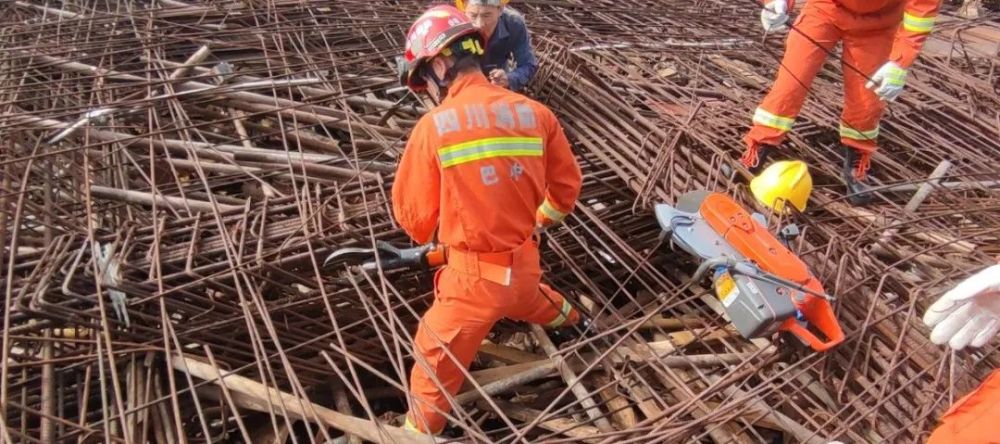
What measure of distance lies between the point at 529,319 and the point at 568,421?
21.8 inches

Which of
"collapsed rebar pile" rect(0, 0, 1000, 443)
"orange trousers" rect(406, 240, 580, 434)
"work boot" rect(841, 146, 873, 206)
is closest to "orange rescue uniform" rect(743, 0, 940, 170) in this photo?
"work boot" rect(841, 146, 873, 206)

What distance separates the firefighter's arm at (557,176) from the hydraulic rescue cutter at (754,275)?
0.69 m

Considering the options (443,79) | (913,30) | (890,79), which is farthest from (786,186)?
(443,79)

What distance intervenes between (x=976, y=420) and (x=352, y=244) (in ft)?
9.46

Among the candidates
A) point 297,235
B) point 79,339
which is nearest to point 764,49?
point 297,235

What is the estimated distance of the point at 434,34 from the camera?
293 centimetres

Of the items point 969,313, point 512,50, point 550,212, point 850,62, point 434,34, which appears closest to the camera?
point 969,313

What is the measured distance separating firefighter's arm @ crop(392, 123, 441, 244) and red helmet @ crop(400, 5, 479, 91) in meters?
0.32

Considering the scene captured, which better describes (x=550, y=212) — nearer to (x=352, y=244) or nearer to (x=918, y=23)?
(x=352, y=244)

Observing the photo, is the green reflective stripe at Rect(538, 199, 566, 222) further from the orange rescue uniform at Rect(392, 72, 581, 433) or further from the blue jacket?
the blue jacket

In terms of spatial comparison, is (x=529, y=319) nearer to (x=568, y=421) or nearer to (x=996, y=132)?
(x=568, y=421)

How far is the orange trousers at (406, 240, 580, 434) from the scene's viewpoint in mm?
3117

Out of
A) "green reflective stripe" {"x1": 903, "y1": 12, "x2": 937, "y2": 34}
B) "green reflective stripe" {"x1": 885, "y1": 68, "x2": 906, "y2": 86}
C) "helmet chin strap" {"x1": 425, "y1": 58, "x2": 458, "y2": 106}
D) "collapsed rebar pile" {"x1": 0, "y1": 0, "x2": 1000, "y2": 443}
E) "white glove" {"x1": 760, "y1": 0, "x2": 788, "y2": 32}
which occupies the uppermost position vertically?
"green reflective stripe" {"x1": 903, "y1": 12, "x2": 937, "y2": 34}

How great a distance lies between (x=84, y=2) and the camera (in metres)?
6.65
